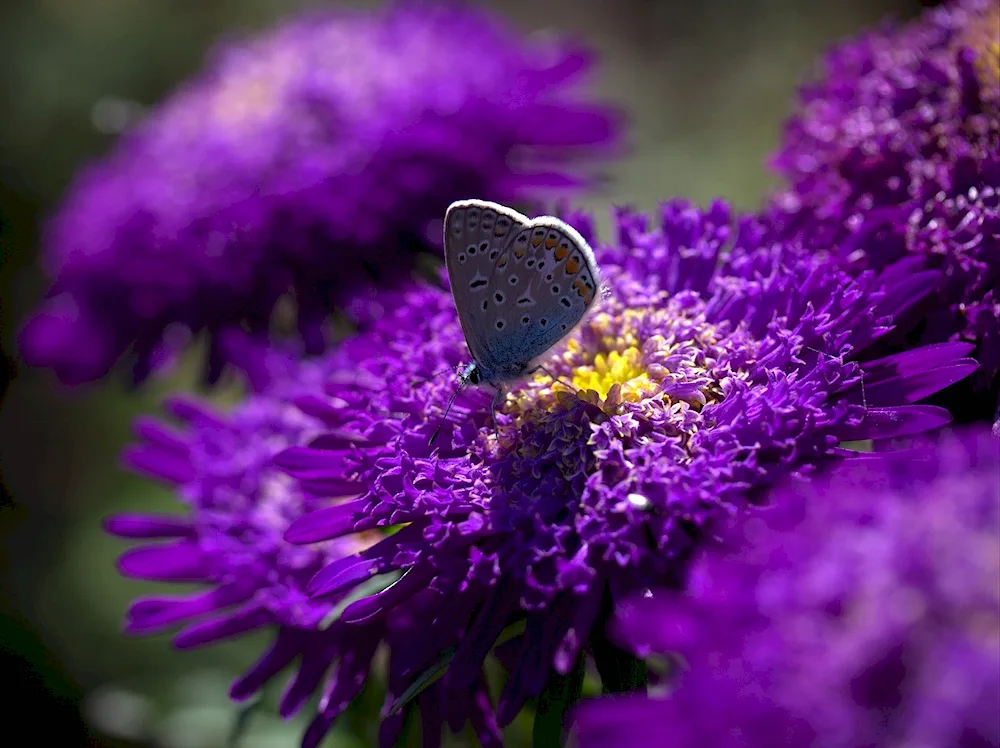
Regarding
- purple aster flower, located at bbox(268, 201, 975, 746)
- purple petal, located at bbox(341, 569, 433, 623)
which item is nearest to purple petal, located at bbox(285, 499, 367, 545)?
purple aster flower, located at bbox(268, 201, 975, 746)

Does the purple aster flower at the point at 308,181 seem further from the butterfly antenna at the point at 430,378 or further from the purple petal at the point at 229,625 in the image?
the purple petal at the point at 229,625

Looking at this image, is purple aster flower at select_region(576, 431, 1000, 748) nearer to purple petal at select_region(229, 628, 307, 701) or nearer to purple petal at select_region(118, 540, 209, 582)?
purple petal at select_region(229, 628, 307, 701)

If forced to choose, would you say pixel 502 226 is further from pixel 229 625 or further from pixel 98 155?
pixel 98 155

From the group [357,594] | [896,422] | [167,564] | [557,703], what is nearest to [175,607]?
[167,564]

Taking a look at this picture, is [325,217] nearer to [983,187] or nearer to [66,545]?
[983,187]

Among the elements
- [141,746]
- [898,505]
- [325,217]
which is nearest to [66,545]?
[141,746]

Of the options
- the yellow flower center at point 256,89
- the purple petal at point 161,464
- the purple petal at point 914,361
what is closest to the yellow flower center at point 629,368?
the purple petal at point 914,361
